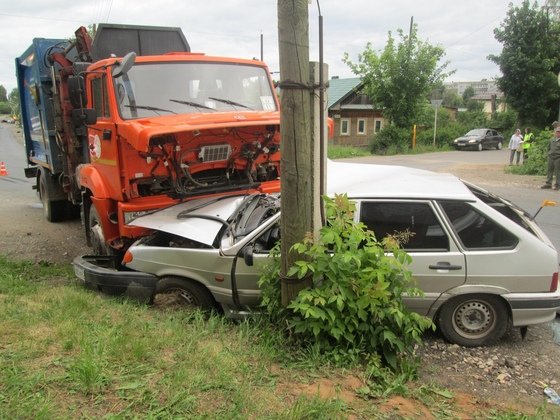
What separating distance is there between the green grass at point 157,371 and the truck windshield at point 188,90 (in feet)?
7.67

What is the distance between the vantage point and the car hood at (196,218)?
477 cm

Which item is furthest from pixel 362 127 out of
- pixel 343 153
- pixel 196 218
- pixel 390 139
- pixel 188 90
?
pixel 196 218

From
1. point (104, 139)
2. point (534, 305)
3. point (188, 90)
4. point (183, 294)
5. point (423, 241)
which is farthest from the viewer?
point (188, 90)

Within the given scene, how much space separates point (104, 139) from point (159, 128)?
1096 mm

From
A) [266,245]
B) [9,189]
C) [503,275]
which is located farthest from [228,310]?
[9,189]

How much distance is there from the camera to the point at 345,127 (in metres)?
41.9

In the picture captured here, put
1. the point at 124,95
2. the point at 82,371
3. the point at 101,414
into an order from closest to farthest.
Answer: the point at 101,414, the point at 82,371, the point at 124,95

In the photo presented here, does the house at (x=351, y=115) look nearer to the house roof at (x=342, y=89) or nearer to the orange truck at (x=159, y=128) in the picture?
the house roof at (x=342, y=89)

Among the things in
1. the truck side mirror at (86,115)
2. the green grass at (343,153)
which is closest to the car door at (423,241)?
the truck side mirror at (86,115)

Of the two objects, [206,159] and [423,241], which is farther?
[206,159]

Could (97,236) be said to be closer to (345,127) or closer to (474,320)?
(474,320)

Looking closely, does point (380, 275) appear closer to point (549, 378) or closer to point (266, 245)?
point (266, 245)

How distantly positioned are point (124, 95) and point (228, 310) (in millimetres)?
2717

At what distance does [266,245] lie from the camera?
4.59 metres
